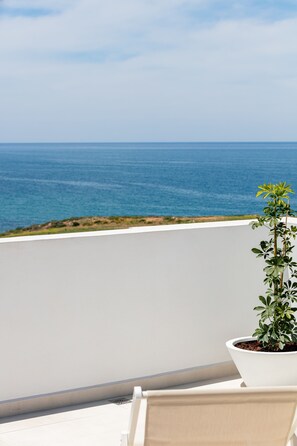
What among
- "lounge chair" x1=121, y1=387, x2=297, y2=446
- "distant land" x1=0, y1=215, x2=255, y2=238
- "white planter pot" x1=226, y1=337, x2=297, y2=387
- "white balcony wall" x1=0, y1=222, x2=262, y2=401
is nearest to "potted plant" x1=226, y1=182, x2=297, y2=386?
"white planter pot" x1=226, y1=337, x2=297, y2=387

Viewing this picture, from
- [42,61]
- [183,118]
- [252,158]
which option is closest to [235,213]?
[183,118]

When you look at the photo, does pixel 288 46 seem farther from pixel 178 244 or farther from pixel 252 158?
pixel 178 244

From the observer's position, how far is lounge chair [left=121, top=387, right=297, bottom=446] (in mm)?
2512

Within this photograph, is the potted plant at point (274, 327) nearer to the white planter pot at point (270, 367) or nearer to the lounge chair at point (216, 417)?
the white planter pot at point (270, 367)

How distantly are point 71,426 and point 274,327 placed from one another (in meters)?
1.24

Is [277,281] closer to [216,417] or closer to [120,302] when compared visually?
[120,302]

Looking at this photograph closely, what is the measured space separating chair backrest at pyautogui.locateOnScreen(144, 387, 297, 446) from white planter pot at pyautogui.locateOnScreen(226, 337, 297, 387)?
5.70ft

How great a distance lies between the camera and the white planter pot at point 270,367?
14.4 feet

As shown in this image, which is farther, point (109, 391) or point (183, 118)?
point (183, 118)

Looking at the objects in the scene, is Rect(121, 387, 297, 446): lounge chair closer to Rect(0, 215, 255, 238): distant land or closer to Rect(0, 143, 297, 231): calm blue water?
Rect(0, 215, 255, 238): distant land

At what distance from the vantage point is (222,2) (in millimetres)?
47594

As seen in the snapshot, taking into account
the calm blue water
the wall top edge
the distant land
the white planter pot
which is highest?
the wall top edge

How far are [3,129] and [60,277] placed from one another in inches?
1778

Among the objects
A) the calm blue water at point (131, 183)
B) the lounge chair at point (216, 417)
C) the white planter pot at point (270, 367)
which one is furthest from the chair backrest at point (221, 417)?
the calm blue water at point (131, 183)
